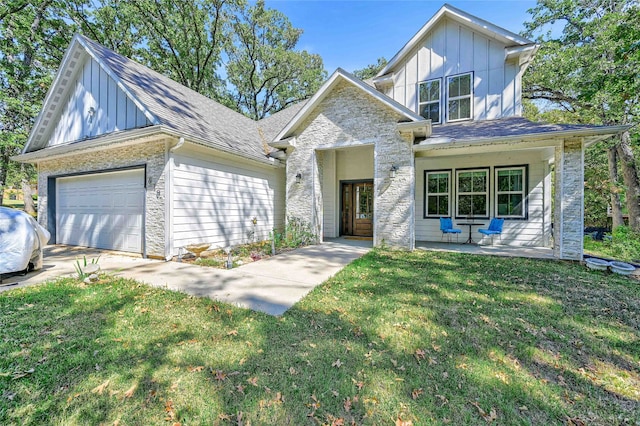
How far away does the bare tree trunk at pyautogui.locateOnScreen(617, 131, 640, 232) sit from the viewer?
12289 millimetres

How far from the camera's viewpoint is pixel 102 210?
8289 mm

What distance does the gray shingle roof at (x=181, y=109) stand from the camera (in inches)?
279

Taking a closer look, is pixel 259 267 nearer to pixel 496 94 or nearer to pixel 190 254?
pixel 190 254

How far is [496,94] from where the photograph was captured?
930cm

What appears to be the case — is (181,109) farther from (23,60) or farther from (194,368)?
(23,60)

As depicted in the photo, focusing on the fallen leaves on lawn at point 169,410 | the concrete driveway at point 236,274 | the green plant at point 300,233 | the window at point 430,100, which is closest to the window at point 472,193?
the window at point 430,100

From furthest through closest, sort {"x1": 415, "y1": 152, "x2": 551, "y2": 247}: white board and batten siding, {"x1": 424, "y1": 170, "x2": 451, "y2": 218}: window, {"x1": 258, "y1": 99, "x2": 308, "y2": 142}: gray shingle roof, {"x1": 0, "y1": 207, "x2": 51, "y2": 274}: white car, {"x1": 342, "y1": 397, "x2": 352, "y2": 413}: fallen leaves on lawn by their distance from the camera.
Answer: {"x1": 258, "y1": 99, "x2": 308, "y2": 142}: gray shingle roof, {"x1": 424, "y1": 170, "x2": 451, "y2": 218}: window, {"x1": 415, "y1": 152, "x2": 551, "y2": 247}: white board and batten siding, {"x1": 0, "y1": 207, "x2": 51, "y2": 274}: white car, {"x1": 342, "y1": 397, "x2": 352, "y2": 413}: fallen leaves on lawn

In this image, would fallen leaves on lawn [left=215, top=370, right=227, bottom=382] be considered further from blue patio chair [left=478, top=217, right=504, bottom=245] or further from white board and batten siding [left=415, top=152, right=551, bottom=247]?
white board and batten siding [left=415, top=152, right=551, bottom=247]

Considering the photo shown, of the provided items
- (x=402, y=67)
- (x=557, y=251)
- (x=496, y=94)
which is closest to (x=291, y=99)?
(x=402, y=67)

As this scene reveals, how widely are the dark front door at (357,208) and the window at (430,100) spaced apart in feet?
11.0

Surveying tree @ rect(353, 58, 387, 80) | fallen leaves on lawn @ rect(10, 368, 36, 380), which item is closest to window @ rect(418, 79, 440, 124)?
fallen leaves on lawn @ rect(10, 368, 36, 380)

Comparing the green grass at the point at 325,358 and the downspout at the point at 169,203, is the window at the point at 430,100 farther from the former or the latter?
the downspout at the point at 169,203

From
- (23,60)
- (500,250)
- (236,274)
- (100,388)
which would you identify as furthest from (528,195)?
(23,60)

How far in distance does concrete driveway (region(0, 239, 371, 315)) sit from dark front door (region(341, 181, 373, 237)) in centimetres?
318
